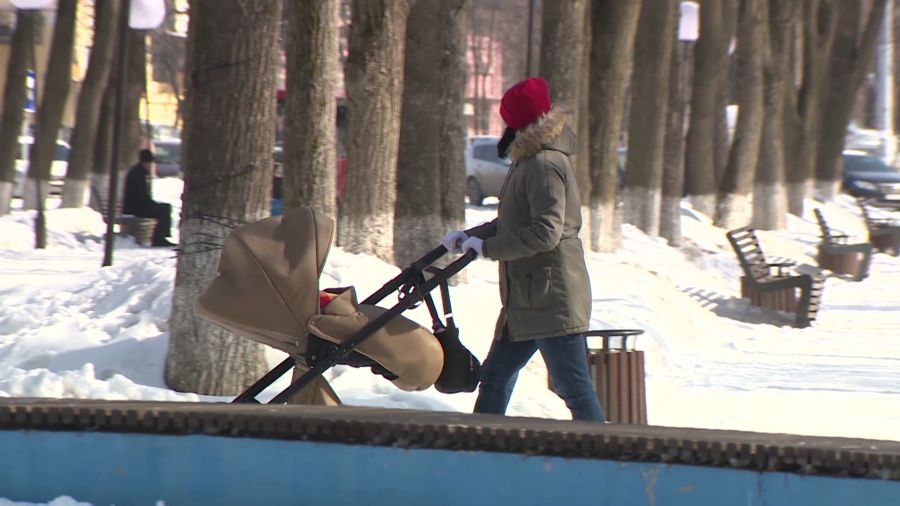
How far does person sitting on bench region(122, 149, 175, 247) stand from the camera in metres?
20.3

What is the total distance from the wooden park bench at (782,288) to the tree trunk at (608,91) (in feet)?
7.42

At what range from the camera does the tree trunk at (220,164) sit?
7906 millimetres

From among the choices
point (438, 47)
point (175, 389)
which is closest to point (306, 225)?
point (175, 389)

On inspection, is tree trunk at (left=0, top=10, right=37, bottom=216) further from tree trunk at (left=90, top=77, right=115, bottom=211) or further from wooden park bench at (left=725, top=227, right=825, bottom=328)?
wooden park bench at (left=725, top=227, right=825, bottom=328)

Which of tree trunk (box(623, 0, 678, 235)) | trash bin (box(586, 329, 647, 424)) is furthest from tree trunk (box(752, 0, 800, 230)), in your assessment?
trash bin (box(586, 329, 647, 424))

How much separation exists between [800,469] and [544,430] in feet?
2.84

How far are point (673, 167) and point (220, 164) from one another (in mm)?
17430

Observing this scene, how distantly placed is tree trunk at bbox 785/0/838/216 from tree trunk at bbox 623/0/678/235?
9.30 meters

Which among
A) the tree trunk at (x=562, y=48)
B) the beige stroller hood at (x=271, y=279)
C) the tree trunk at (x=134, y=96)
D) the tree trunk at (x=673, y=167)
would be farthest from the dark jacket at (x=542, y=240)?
the tree trunk at (x=134, y=96)

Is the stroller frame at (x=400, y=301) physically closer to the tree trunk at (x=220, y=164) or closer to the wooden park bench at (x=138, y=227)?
the tree trunk at (x=220, y=164)

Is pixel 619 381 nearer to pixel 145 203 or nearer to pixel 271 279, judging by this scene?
pixel 271 279

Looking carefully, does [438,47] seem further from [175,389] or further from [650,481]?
[650,481]

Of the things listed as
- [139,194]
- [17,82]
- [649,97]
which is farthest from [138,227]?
[649,97]

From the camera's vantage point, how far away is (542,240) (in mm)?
5812
